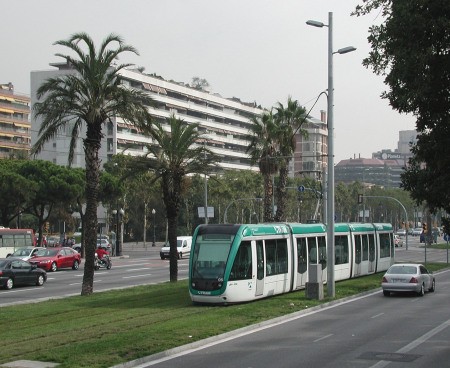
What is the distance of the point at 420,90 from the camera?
14016 millimetres

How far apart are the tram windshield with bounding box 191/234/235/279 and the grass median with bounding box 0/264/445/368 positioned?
1.17 meters

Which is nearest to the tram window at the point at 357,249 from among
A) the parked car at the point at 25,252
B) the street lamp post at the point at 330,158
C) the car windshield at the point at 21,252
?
the street lamp post at the point at 330,158

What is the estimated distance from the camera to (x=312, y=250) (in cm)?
2986

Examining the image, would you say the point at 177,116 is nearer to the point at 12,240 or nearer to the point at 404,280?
the point at 12,240

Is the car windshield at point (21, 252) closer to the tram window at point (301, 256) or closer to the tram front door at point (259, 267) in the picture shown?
the tram window at point (301, 256)

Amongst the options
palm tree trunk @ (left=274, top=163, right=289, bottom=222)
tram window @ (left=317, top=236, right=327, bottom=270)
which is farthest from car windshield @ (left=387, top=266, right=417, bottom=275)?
palm tree trunk @ (left=274, top=163, right=289, bottom=222)

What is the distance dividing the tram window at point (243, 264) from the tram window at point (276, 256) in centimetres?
148

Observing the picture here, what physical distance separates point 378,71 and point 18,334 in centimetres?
1105

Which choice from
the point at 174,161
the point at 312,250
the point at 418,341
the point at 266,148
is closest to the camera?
the point at 418,341

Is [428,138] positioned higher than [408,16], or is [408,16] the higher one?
[408,16]

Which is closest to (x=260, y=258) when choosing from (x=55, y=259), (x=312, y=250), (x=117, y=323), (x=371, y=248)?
(x=312, y=250)

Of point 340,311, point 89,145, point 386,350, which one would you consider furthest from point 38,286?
point 386,350

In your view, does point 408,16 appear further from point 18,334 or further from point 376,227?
point 376,227

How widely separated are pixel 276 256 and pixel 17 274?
1432 centimetres
